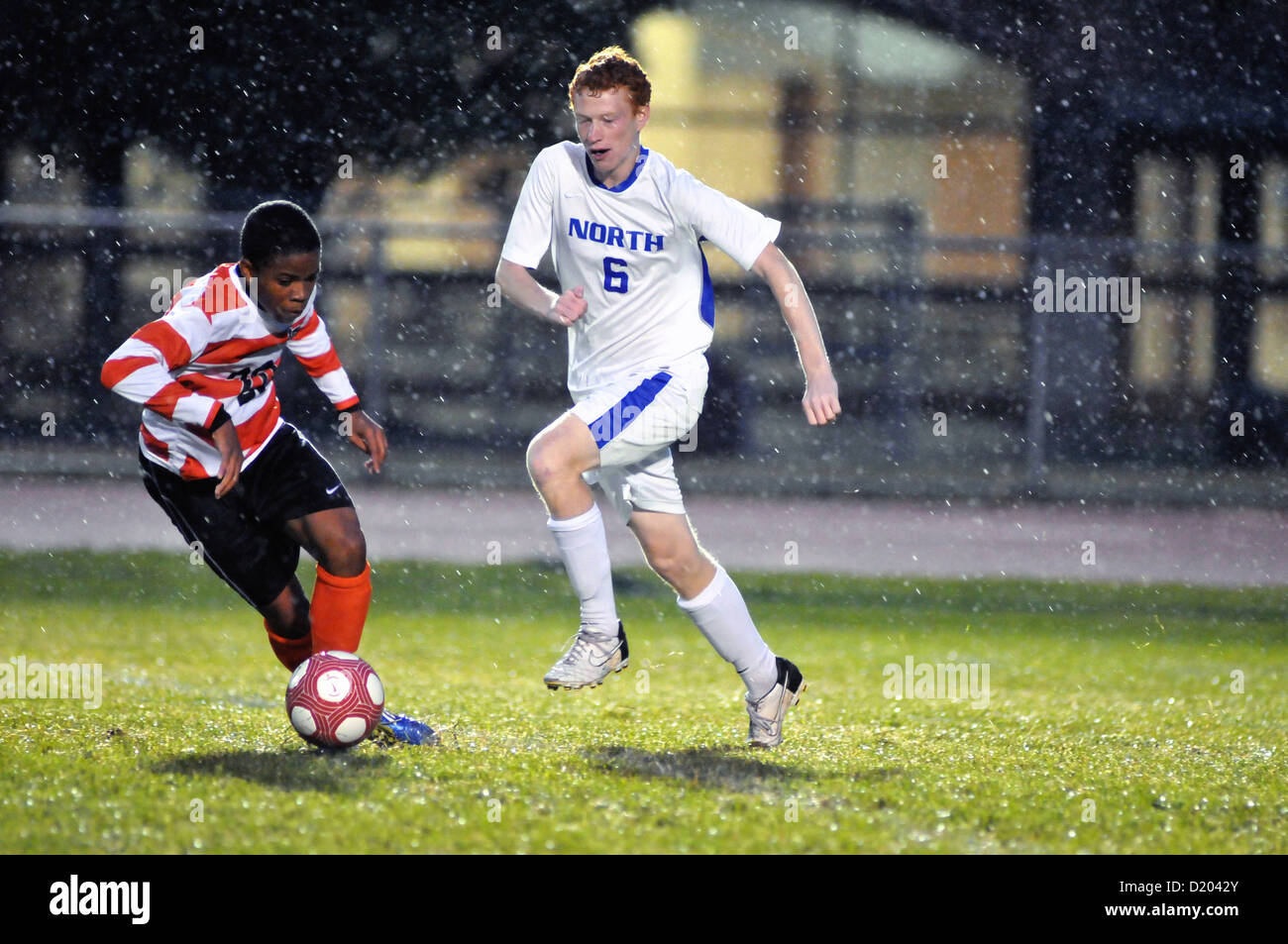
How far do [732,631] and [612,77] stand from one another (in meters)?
1.59

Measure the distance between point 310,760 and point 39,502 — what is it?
8.06 metres

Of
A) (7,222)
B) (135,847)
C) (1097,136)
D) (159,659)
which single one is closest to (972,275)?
(1097,136)

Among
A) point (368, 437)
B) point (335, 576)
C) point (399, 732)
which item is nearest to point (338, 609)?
point (335, 576)

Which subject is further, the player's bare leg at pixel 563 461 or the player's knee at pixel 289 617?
the player's knee at pixel 289 617

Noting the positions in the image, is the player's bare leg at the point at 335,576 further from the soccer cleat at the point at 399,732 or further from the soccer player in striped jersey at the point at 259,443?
the soccer cleat at the point at 399,732

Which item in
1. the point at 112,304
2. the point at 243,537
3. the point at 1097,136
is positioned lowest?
the point at 243,537

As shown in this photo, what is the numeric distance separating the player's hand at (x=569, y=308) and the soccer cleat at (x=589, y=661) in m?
0.86

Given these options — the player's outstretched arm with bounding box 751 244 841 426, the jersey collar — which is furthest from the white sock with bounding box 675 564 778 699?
the jersey collar

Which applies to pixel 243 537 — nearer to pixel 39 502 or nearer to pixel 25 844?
pixel 25 844

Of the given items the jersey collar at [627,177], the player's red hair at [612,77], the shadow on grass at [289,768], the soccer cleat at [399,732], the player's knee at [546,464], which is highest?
the player's red hair at [612,77]

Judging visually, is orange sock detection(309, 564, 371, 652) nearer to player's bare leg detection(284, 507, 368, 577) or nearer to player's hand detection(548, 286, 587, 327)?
player's bare leg detection(284, 507, 368, 577)

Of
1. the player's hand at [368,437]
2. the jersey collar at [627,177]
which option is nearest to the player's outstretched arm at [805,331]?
the jersey collar at [627,177]

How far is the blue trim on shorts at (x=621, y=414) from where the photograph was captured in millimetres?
4195

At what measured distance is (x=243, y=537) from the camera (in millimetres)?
4406
